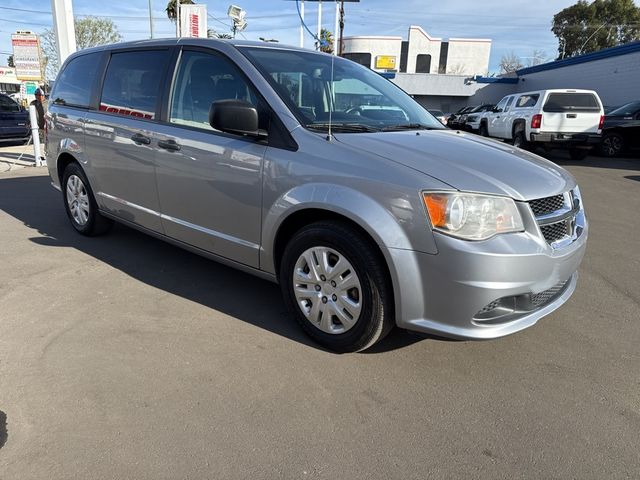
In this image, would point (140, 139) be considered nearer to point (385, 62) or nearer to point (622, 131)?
point (622, 131)

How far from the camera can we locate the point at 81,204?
17.4 ft

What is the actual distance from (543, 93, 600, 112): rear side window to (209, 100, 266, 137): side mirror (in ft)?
40.9

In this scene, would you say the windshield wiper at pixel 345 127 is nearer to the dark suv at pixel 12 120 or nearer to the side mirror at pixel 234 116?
the side mirror at pixel 234 116

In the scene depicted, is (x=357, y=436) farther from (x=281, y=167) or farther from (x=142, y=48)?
(x=142, y=48)

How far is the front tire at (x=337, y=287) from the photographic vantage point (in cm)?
280

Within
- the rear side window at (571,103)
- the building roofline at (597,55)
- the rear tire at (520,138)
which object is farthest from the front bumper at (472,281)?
the building roofline at (597,55)

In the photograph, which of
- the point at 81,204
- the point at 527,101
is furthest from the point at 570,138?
the point at 81,204

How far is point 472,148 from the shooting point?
10.5ft

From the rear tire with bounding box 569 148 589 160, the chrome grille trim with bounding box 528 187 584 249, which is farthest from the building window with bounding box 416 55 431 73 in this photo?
the chrome grille trim with bounding box 528 187 584 249

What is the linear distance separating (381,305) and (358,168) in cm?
78

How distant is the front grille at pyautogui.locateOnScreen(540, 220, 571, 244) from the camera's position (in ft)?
9.11

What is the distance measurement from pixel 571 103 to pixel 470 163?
41.2 ft

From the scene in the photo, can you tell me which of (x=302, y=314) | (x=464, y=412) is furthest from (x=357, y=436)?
(x=302, y=314)

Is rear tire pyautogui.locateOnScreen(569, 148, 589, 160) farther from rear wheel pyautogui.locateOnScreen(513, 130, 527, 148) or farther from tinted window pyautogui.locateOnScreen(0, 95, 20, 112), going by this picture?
tinted window pyautogui.locateOnScreen(0, 95, 20, 112)
